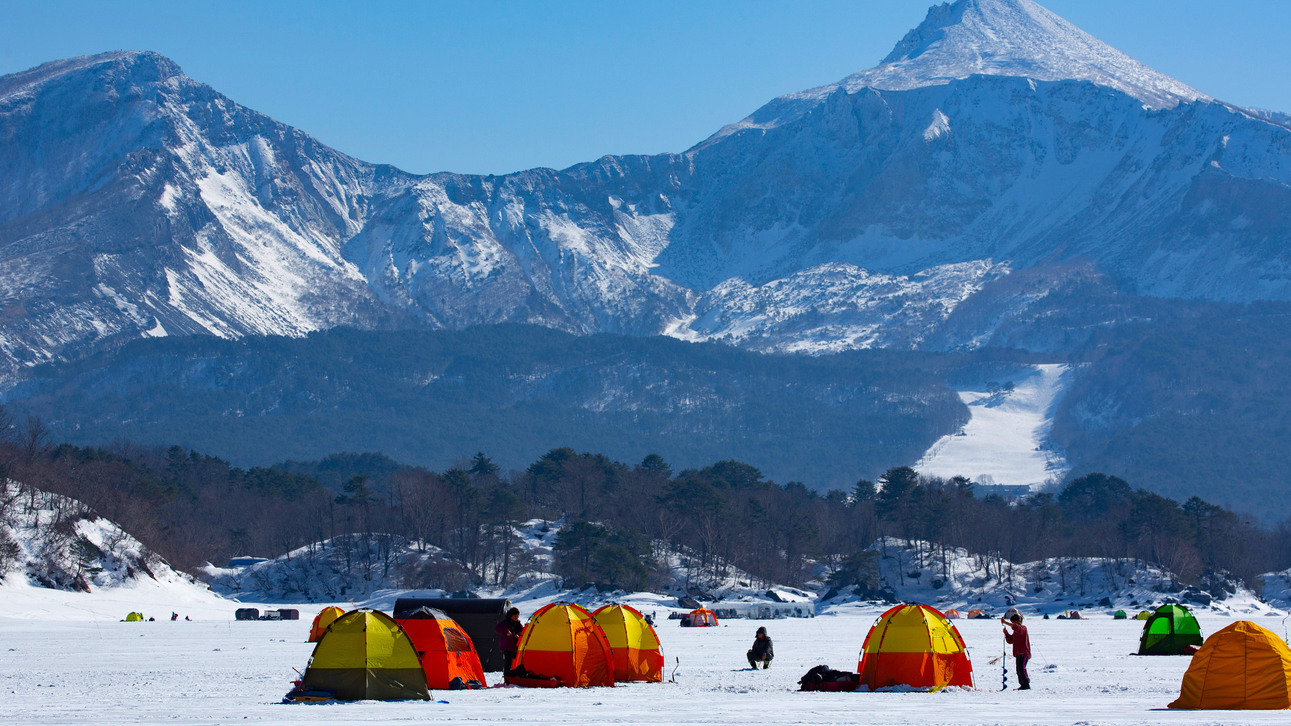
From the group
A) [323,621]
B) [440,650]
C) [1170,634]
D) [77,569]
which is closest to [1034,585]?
[1170,634]

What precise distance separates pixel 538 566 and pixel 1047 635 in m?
73.2

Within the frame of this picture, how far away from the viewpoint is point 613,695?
3212 cm

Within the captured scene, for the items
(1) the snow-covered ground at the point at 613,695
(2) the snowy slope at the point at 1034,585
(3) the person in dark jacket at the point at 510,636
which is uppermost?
(2) the snowy slope at the point at 1034,585

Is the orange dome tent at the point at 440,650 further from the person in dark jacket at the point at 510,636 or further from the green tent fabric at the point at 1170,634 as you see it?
the green tent fabric at the point at 1170,634

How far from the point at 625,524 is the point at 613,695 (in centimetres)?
11239

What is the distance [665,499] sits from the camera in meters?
140

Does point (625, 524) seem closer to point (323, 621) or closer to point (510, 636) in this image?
point (323, 621)

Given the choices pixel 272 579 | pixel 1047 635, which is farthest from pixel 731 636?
pixel 272 579

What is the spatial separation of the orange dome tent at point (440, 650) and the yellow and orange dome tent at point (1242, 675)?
16722 millimetres

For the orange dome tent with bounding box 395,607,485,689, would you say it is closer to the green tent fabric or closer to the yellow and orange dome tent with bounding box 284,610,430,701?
the yellow and orange dome tent with bounding box 284,610,430,701

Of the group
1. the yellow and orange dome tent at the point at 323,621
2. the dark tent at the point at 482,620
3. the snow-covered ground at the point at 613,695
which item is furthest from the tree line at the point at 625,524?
the dark tent at the point at 482,620

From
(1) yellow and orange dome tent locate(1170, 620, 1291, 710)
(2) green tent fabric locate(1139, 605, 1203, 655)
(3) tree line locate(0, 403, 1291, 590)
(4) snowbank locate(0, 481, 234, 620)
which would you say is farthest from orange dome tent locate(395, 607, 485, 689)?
(3) tree line locate(0, 403, 1291, 590)

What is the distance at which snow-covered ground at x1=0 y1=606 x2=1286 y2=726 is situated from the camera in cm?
2672

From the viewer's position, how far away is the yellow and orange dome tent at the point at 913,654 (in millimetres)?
33625
